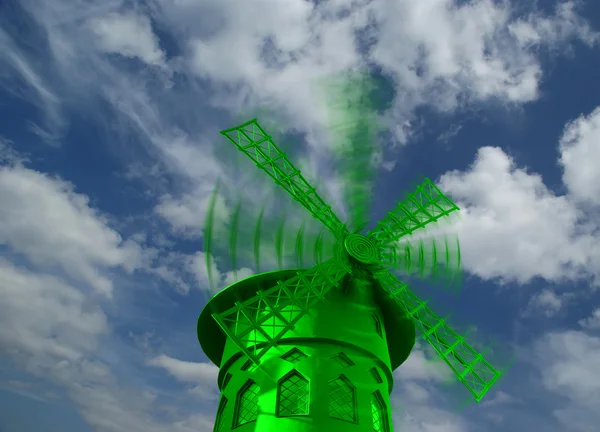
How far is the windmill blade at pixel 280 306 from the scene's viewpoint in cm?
1173

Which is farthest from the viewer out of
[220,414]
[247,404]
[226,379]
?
[226,379]

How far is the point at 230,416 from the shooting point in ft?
39.5

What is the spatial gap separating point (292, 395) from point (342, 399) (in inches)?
49.7

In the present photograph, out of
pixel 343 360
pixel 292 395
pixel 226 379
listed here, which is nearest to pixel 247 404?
pixel 292 395

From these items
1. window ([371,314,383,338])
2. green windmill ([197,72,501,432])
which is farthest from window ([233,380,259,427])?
window ([371,314,383,338])

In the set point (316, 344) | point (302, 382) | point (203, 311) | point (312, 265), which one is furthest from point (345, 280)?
point (203, 311)

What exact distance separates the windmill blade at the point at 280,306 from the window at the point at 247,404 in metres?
0.91

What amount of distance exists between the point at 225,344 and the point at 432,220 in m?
8.16

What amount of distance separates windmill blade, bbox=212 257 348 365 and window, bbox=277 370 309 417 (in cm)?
91

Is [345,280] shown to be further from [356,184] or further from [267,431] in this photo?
[267,431]

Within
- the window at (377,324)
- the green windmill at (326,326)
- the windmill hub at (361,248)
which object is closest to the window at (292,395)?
the green windmill at (326,326)

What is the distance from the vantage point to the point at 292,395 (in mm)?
11648

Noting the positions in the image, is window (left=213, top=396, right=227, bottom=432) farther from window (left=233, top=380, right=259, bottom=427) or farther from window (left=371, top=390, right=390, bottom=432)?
window (left=371, top=390, right=390, bottom=432)

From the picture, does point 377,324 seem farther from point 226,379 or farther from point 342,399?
point 226,379
